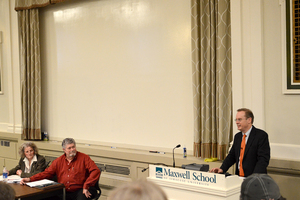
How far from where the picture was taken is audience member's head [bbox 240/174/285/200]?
5.38 ft

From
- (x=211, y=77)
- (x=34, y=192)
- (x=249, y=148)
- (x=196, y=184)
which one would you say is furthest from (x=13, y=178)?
(x=249, y=148)

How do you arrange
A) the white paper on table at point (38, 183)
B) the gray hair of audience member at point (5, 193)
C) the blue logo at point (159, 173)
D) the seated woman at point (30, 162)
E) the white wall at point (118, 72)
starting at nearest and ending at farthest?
the gray hair of audience member at point (5, 193)
the blue logo at point (159, 173)
the white paper on table at point (38, 183)
the seated woman at point (30, 162)
the white wall at point (118, 72)

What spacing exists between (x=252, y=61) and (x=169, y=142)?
1870 mm

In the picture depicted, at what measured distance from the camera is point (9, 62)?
23.7 ft

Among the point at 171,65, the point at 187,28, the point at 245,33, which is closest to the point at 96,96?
the point at 171,65

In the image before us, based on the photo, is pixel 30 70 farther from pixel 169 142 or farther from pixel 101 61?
pixel 169 142

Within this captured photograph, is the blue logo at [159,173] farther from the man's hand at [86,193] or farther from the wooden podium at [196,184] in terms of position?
the man's hand at [86,193]

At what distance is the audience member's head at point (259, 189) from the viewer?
164 centimetres

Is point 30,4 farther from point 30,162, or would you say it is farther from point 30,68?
point 30,162

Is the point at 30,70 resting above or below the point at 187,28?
below

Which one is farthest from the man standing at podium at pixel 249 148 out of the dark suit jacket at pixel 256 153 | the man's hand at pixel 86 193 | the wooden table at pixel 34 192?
the wooden table at pixel 34 192

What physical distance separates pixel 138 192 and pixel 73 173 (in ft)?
12.2

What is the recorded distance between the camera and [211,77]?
4586mm

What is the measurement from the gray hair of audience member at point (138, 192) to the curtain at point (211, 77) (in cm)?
350
